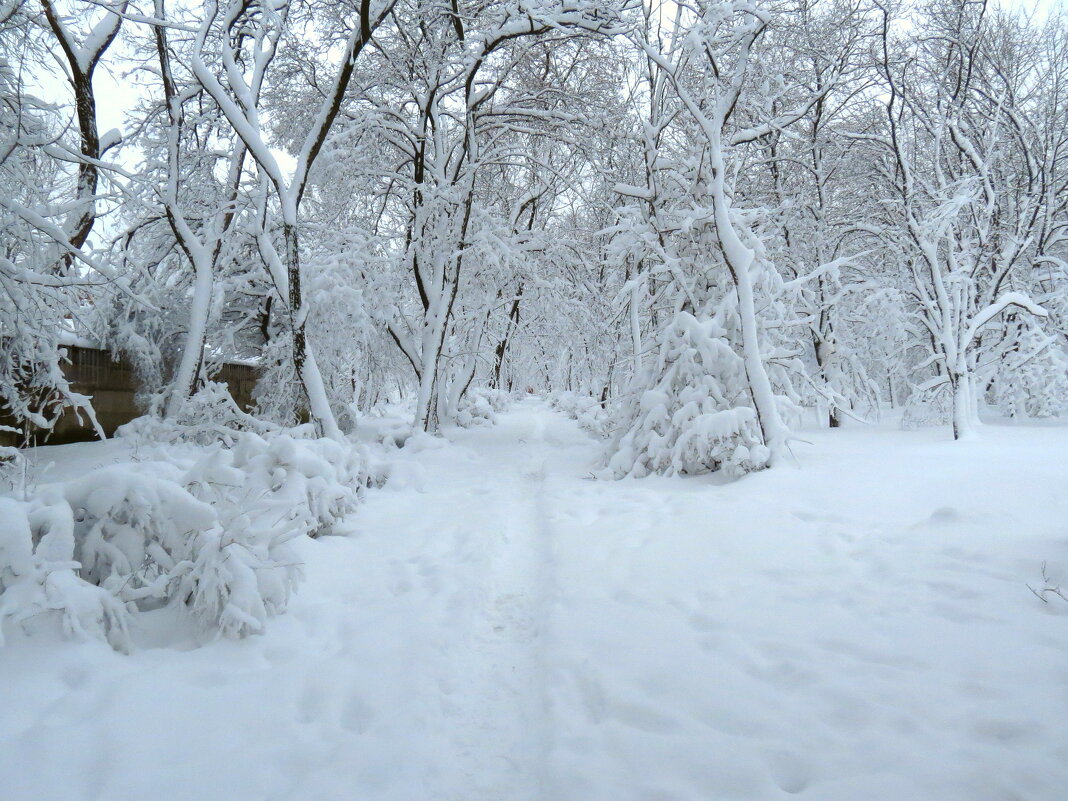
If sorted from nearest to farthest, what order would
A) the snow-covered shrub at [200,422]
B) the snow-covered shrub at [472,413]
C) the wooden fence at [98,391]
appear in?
the snow-covered shrub at [200,422] < the wooden fence at [98,391] < the snow-covered shrub at [472,413]

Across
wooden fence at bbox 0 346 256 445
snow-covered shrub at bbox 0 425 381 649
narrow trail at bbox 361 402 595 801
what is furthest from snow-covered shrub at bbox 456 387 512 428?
snow-covered shrub at bbox 0 425 381 649

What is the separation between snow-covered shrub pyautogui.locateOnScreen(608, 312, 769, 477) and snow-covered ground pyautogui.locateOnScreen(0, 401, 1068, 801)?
2.22m

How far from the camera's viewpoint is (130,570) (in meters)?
3.24

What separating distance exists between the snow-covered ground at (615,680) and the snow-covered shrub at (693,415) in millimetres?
2224

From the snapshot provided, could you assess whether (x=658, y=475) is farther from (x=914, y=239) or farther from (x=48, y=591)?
(x=914, y=239)

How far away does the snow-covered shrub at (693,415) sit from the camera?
7.14 metres

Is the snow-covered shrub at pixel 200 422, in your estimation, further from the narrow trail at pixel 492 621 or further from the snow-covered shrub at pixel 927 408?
the snow-covered shrub at pixel 927 408

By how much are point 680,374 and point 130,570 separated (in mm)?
6664

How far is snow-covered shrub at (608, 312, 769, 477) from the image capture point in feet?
23.4

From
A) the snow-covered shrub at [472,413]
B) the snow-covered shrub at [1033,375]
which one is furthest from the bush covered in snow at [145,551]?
the snow-covered shrub at [1033,375]

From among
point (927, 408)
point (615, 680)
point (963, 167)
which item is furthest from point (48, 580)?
point (963, 167)

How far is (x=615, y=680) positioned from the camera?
275 cm

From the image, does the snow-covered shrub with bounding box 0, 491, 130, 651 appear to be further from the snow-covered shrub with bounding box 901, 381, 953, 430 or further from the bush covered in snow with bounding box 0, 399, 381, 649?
the snow-covered shrub with bounding box 901, 381, 953, 430

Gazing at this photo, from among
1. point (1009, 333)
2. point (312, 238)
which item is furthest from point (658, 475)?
point (1009, 333)
